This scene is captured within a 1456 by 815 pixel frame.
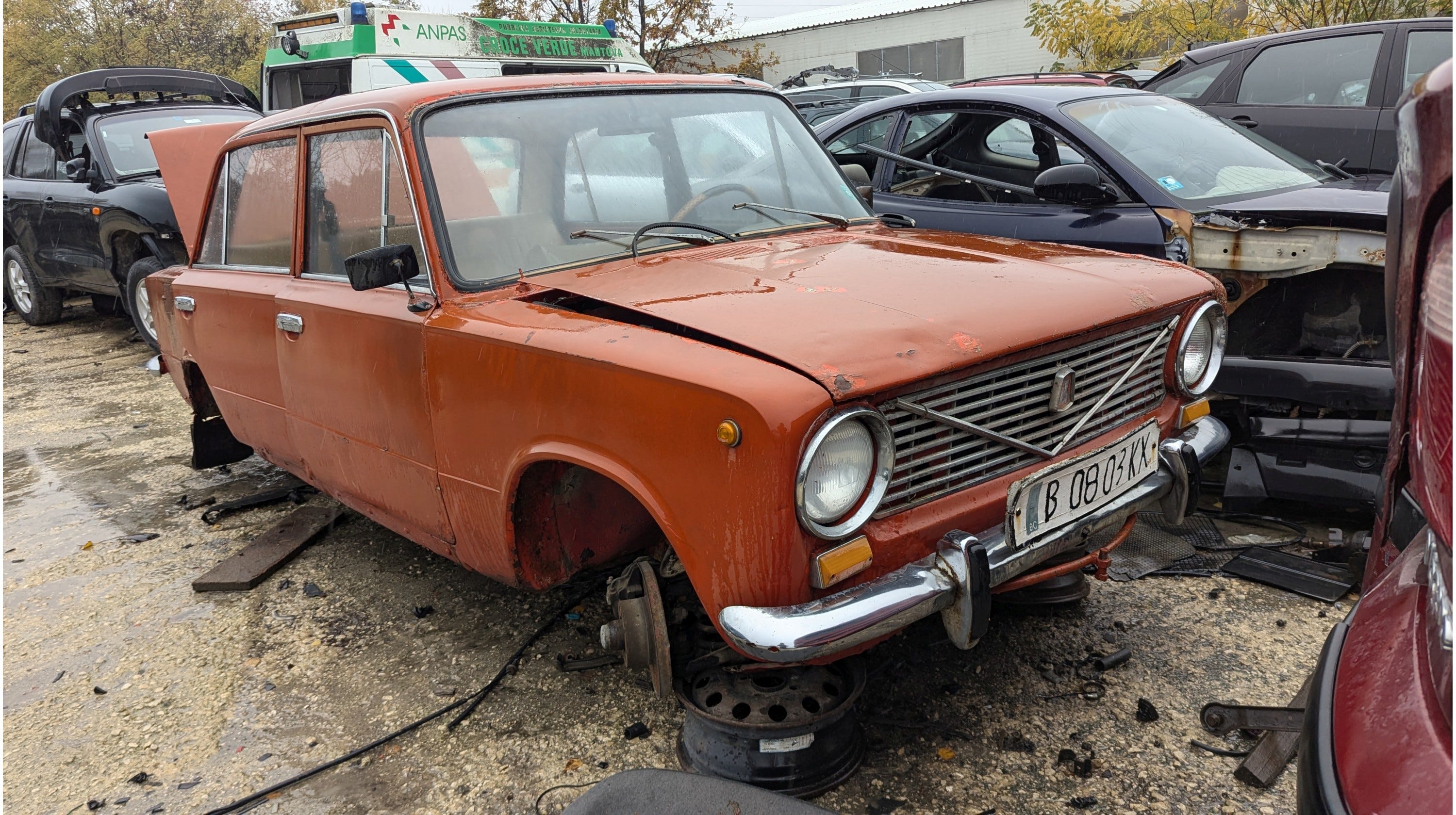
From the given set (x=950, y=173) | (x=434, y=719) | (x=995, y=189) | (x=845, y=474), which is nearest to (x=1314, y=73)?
(x=995, y=189)

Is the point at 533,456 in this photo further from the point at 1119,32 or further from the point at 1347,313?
the point at 1119,32

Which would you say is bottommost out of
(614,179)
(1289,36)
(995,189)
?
(995,189)

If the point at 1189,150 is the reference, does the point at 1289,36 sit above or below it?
above

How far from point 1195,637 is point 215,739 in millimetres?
2965

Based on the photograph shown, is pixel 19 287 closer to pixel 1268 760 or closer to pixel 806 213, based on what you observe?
pixel 806 213

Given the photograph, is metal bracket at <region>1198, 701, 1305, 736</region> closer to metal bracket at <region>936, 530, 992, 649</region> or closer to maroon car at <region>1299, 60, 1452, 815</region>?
metal bracket at <region>936, 530, 992, 649</region>

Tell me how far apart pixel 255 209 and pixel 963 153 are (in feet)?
11.5

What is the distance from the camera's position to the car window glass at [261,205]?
3666 mm

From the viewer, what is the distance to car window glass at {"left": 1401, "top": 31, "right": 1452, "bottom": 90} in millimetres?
5961

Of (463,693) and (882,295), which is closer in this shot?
(882,295)

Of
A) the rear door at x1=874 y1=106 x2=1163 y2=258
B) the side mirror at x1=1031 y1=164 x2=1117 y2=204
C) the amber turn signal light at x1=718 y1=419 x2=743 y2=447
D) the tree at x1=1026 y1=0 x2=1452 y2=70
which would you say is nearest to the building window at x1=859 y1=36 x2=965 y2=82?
the tree at x1=1026 y1=0 x2=1452 y2=70

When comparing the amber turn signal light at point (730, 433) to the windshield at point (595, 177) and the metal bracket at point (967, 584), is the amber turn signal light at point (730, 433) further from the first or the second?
the windshield at point (595, 177)

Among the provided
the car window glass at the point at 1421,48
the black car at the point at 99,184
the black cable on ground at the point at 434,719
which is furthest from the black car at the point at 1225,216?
the black car at the point at 99,184

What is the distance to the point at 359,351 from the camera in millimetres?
3100
